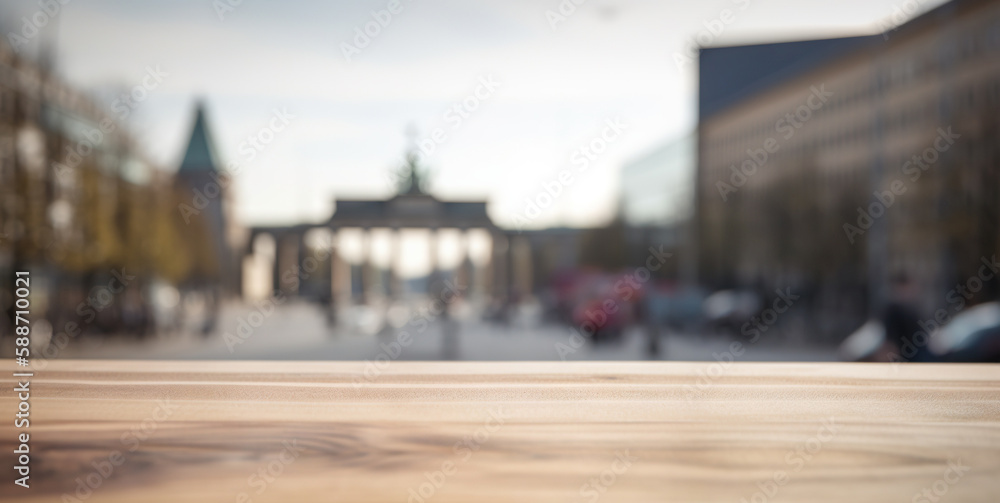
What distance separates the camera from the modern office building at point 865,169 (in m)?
27.2

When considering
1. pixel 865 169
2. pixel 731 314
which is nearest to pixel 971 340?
pixel 731 314

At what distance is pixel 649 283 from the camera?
25828 mm

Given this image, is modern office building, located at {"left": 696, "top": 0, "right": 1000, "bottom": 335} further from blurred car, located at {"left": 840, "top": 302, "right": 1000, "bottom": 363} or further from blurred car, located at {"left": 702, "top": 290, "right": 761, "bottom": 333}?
blurred car, located at {"left": 702, "top": 290, "right": 761, "bottom": 333}

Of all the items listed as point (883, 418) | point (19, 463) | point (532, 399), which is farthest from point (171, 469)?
point (883, 418)

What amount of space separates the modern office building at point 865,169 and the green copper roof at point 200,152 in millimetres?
45376

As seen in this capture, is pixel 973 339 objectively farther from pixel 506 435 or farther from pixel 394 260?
pixel 394 260

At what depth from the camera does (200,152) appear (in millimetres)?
93688

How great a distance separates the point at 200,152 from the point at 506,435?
3818 inches

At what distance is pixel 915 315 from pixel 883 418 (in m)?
10.0

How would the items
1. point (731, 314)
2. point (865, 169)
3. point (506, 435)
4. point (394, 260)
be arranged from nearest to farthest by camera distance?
point (506, 435)
point (731, 314)
point (865, 169)
point (394, 260)

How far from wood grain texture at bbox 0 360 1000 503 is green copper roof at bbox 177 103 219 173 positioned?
95389 mm

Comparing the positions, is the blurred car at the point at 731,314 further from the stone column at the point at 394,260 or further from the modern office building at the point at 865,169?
the stone column at the point at 394,260

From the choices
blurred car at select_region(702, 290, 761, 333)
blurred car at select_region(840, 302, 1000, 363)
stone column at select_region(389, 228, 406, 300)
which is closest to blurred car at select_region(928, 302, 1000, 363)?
blurred car at select_region(840, 302, 1000, 363)

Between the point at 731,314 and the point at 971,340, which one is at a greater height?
the point at 971,340
